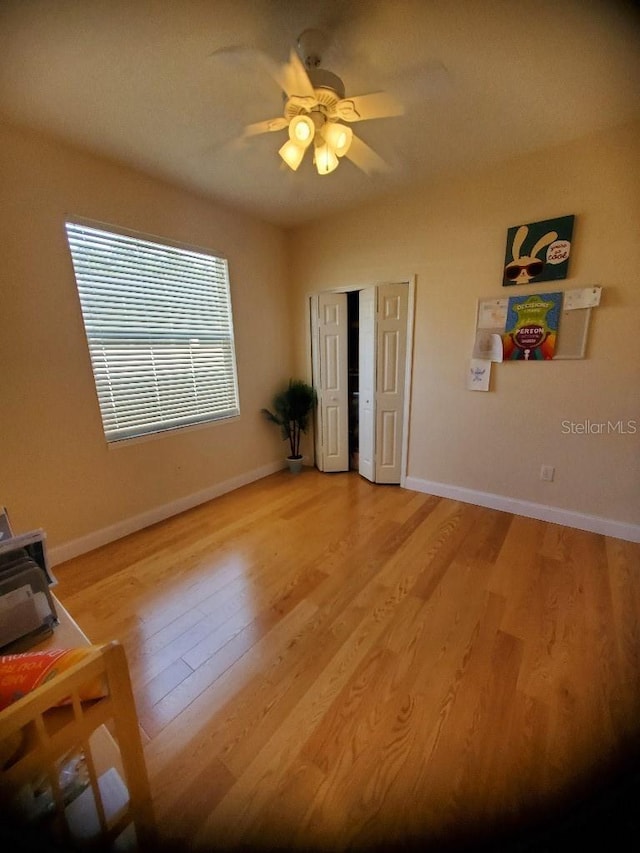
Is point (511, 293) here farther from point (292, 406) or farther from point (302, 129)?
point (292, 406)

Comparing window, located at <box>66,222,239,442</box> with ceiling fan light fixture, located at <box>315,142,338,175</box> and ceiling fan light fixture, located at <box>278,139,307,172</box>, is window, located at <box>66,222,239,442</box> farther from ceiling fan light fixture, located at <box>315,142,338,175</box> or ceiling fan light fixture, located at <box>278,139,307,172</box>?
ceiling fan light fixture, located at <box>315,142,338,175</box>

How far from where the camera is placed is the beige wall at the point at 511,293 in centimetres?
196

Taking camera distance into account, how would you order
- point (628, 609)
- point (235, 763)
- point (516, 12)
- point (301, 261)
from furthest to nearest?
point (301, 261) < point (628, 609) < point (516, 12) < point (235, 763)

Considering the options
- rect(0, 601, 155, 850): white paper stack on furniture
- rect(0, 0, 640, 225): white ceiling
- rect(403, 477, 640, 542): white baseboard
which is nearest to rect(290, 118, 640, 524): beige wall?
rect(403, 477, 640, 542): white baseboard

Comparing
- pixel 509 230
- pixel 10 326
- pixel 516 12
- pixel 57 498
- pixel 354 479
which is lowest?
pixel 354 479

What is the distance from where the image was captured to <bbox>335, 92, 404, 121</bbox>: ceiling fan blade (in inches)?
53.6

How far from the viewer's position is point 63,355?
197 centimetres

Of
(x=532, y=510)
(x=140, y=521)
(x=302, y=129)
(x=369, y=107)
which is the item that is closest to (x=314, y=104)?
(x=302, y=129)

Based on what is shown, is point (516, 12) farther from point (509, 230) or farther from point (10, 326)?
point (10, 326)

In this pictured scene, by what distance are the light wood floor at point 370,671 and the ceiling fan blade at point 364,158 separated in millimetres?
2510

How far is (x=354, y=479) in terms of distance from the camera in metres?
3.33

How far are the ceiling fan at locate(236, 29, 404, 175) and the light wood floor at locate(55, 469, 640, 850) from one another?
2068 mm

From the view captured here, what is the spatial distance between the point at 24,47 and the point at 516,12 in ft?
6.15

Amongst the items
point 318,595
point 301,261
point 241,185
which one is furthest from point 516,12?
point 318,595
